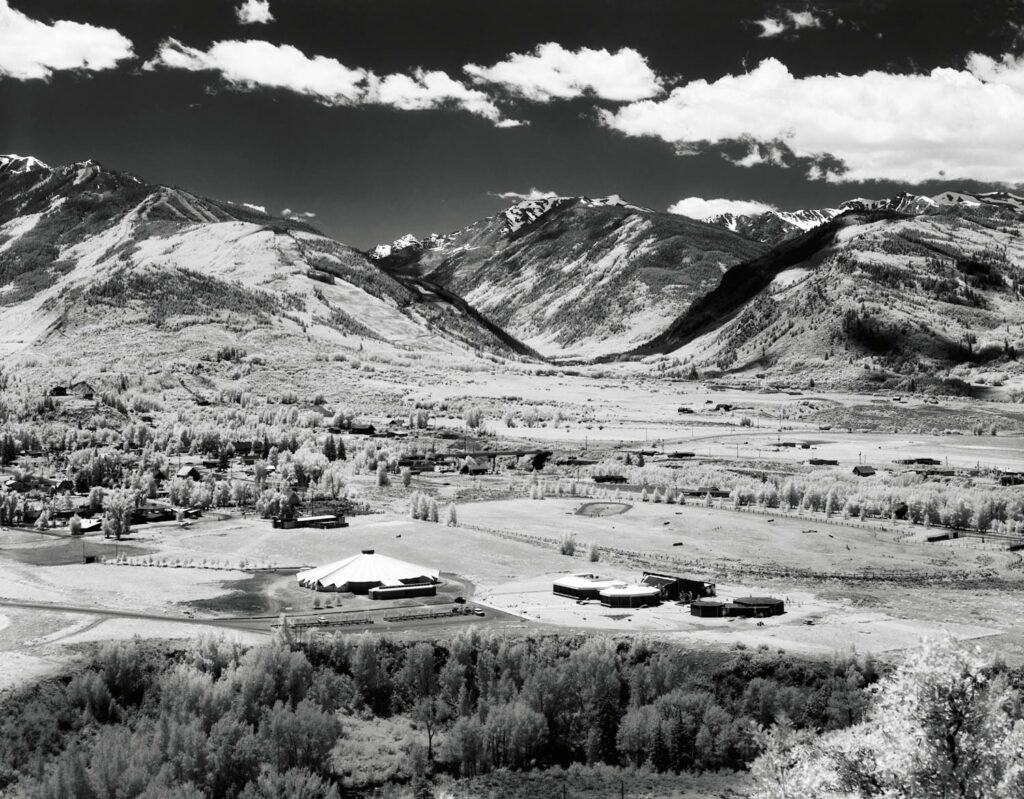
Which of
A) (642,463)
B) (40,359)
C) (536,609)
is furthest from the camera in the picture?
(40,359)

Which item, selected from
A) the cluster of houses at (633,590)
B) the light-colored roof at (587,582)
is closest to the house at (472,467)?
the light-colored roof at (587,582)

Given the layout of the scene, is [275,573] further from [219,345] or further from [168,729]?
[219,345]

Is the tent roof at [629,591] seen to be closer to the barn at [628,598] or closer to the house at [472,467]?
the barn at [628,598]

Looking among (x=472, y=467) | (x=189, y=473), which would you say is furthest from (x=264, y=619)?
(x=472, y=467)

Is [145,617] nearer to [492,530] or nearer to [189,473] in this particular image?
[492,530]

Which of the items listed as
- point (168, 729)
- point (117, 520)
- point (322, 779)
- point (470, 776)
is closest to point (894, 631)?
point (470, 776)
